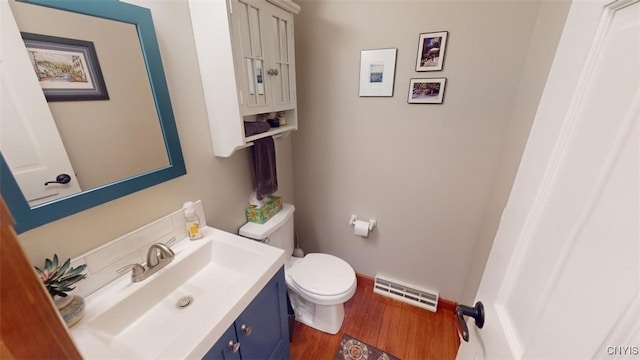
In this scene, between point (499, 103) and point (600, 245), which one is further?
point (499, 103)

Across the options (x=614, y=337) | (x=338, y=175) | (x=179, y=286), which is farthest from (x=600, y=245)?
(x=338, y=175)

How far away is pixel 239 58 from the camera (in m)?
1.05

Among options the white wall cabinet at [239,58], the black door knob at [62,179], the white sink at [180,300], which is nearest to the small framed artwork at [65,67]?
the black door knob at [62,179]

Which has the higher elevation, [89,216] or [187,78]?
[187,78]

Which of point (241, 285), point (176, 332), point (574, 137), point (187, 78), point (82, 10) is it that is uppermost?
point (82, 10)

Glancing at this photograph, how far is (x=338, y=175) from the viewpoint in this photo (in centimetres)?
183

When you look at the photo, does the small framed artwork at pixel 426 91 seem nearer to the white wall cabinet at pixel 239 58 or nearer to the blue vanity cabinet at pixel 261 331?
the white wall cabinet at pixel 239 58

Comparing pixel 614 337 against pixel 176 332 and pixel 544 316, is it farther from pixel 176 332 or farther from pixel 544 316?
pixel 176 332

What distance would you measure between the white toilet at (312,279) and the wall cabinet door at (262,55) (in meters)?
0.69

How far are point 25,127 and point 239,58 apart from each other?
0.72m

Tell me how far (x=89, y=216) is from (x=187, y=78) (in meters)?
0.66

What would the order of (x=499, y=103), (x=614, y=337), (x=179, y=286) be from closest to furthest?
1. (x=614, y=337)
2. (x=179, y=286)
3. (x=499, y=103)

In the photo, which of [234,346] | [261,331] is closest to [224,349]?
[234,346]

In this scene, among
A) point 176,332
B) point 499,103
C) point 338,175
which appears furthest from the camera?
point 338,175
